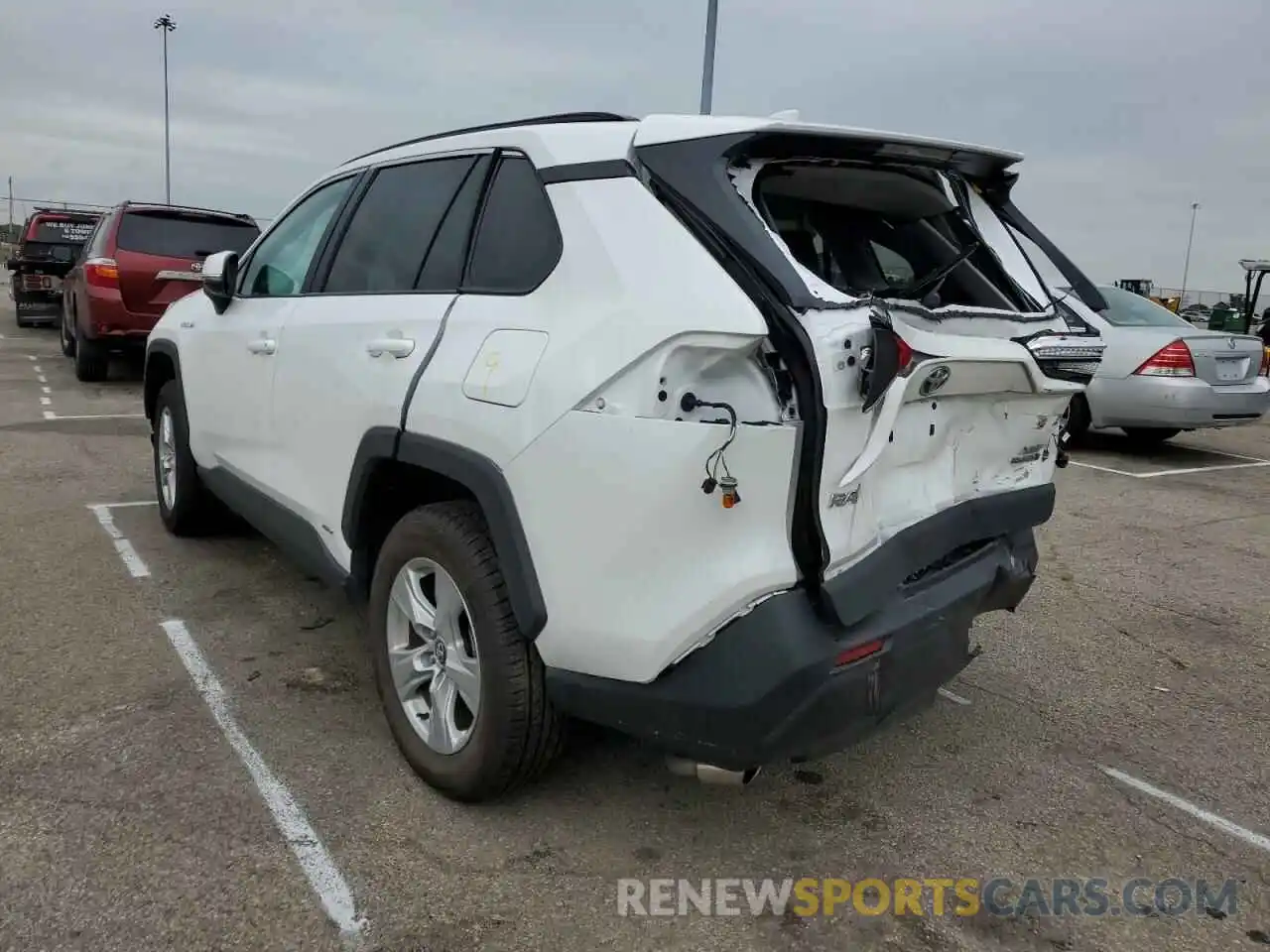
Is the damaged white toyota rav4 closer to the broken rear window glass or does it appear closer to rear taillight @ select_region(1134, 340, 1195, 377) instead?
the broken rear window glass

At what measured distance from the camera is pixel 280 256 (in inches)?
165

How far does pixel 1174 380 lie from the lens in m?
8.91

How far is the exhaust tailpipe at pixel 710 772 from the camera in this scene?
2.48 m

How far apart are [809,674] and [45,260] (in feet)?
55.3

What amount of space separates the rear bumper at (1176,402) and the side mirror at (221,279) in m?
7.20

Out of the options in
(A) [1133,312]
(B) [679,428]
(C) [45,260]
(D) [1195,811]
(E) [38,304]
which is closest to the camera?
(B) [679,428]

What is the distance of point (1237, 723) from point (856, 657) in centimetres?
232

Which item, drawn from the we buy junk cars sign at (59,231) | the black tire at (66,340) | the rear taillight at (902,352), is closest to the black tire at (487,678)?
the rear taillight at (902,352)

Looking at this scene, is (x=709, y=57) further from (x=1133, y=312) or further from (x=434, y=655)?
(x=434, y=655)

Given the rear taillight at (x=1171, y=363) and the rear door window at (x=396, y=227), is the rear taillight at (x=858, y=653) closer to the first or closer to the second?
the rear door window at (x=396, y=227)

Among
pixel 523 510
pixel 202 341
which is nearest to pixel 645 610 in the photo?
pixel 523 510

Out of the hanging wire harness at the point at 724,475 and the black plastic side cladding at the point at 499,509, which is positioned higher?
the hanging wire harness at the point at 724,475

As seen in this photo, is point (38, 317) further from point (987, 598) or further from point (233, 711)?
point (987, 598)

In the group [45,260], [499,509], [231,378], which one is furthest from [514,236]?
[45,260]
